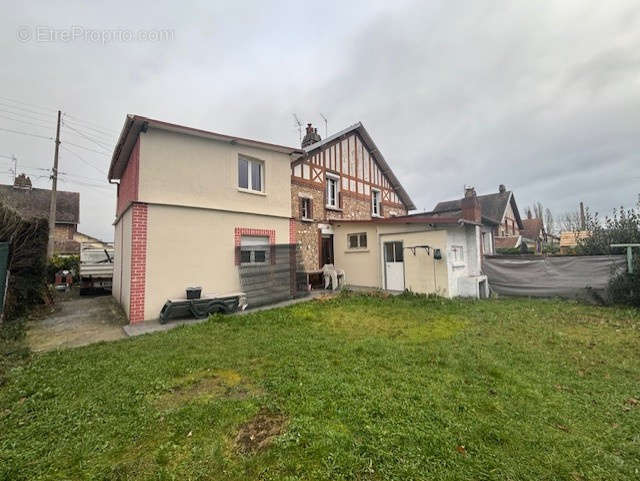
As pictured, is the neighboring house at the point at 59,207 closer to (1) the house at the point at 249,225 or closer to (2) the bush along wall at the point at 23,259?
(1) the house at the point at 249,225

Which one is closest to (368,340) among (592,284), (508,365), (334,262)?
(508,365)

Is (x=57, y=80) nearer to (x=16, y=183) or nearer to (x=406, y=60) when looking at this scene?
(x=406, y=60)

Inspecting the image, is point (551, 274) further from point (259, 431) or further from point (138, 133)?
point (138, 133)

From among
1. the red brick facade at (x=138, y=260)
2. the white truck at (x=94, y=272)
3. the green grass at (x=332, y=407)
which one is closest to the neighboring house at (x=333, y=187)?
the red brick facade at (x=138, y=260)

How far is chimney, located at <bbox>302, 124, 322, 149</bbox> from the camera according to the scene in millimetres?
14773

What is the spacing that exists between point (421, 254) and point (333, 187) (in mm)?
6130

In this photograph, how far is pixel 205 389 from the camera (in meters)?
3.47

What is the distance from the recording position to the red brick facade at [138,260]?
22.4ft

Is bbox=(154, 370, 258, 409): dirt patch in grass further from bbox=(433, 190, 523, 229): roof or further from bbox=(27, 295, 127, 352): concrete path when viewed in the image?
bbox=(433, 190, 523, 229): roof

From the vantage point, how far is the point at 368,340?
5289 millimetres

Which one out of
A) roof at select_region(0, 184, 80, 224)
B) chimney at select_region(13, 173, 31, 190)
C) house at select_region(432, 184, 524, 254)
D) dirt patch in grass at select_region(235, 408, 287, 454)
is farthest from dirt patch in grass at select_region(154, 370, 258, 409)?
chimney at select_region(13, 173, 31, 190)

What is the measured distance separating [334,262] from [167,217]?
797 cm

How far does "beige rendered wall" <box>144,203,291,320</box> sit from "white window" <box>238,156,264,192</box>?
3.91 feet

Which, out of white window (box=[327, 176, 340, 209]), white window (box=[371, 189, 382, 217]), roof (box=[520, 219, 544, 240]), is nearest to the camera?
white window (box=[327, 176, 340, 209])
